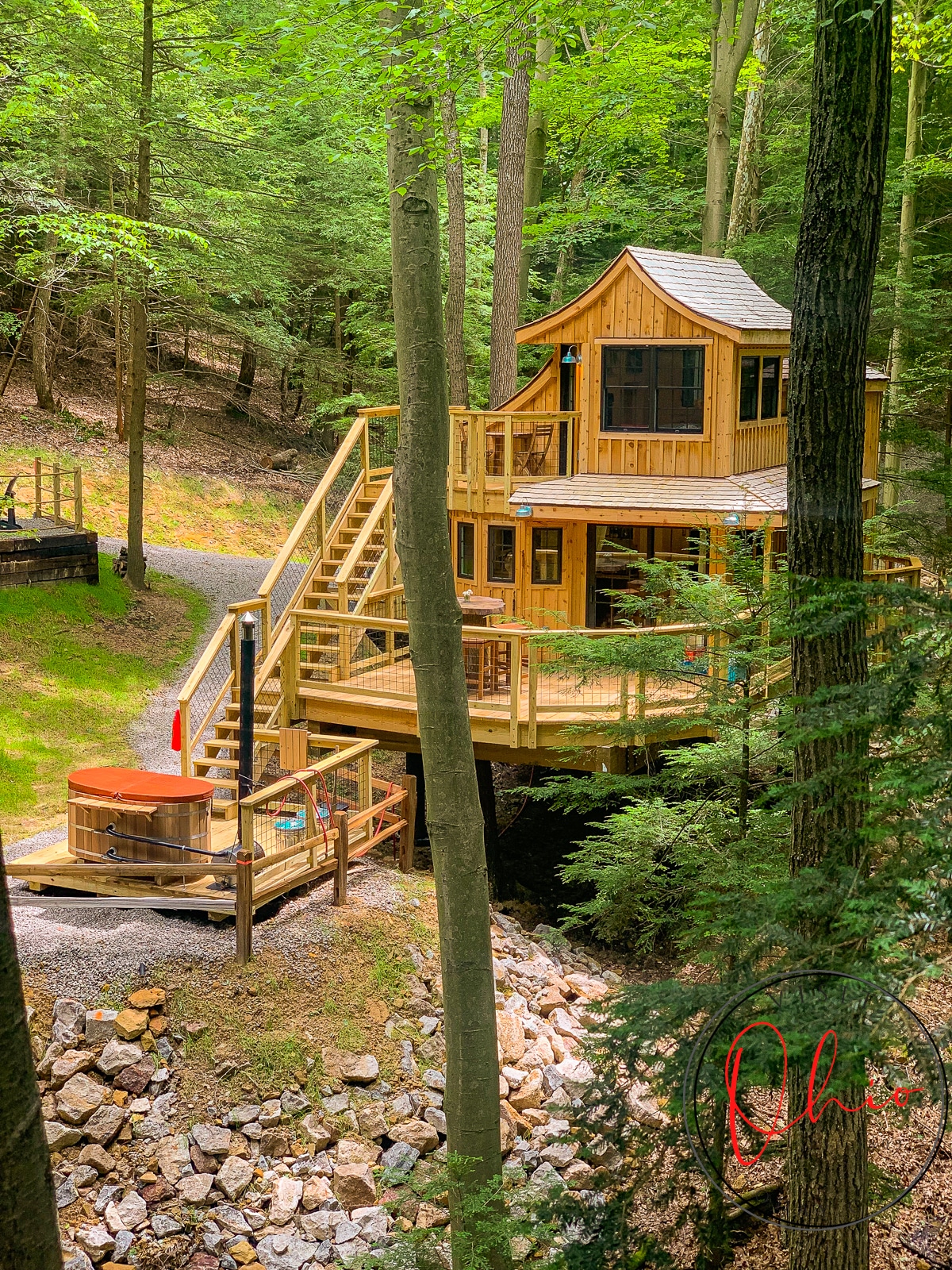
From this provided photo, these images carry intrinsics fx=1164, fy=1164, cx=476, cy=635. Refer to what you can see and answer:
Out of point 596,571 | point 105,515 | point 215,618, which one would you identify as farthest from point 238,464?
point 596,571

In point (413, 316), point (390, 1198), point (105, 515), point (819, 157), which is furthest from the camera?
point (105, 515)

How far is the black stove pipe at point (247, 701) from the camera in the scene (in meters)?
10.2

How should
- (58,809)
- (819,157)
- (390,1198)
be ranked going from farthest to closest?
(58,809) < (390,1198) < (819,157)

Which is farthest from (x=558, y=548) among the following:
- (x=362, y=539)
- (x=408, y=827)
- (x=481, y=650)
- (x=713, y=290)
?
(x=408, y=827)

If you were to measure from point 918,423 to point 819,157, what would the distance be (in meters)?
20.4

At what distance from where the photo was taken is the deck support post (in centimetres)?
970

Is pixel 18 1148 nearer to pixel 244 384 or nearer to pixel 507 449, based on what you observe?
pixel 507 449

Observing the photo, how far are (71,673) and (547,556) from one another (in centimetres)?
711

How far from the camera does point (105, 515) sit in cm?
2369

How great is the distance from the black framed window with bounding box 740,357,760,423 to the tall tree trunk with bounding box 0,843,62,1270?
1421cm

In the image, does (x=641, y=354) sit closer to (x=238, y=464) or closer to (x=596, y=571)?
(x=596, y=571)

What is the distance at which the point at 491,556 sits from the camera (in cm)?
1655

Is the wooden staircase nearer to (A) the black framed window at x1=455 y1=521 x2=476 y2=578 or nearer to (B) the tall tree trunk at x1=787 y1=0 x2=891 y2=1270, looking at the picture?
(A) the black framed window at x1=455 y1=521 x2=476 y2=578

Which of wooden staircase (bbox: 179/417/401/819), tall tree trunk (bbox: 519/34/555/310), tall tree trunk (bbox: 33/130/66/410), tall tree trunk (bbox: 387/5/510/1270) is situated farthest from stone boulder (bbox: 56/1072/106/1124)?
tall tree trunk (bbox: 33/130/66/410)
